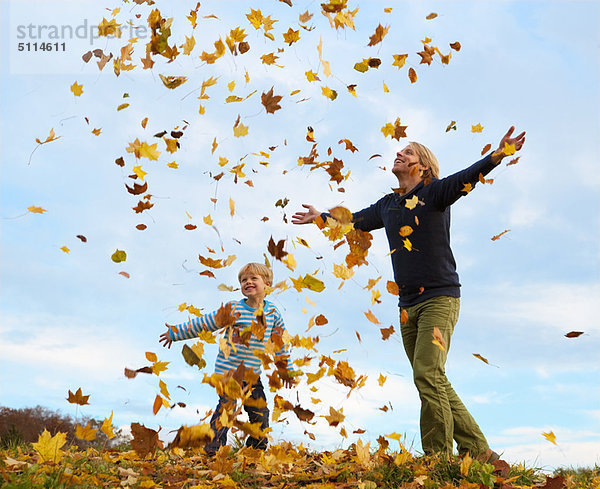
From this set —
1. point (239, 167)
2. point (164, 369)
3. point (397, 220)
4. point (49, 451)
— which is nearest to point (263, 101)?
point (239, 167)

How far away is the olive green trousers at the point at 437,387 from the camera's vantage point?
390 centimetres

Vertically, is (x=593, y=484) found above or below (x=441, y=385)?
below

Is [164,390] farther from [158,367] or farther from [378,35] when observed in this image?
Result: [378,35]

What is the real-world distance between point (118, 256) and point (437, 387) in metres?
2.56

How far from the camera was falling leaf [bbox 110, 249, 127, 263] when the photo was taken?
4129 mm

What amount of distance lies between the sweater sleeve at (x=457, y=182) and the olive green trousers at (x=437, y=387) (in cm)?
75

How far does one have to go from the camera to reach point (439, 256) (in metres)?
4.18

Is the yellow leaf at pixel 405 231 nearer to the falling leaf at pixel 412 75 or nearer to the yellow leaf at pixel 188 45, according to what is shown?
the falling leaf at pixel 412 75

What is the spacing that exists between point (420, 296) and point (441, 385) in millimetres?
667

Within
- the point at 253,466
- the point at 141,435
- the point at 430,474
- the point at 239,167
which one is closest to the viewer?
the point at 141,435

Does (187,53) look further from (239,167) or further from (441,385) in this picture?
(441,385)

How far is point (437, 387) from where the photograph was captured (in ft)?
13.0

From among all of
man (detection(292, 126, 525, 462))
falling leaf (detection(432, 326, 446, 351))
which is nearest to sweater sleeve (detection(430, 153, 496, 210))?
man (detection(292, 126, 525, 462))

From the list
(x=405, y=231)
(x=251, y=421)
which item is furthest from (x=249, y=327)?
(x=405, y=231)
